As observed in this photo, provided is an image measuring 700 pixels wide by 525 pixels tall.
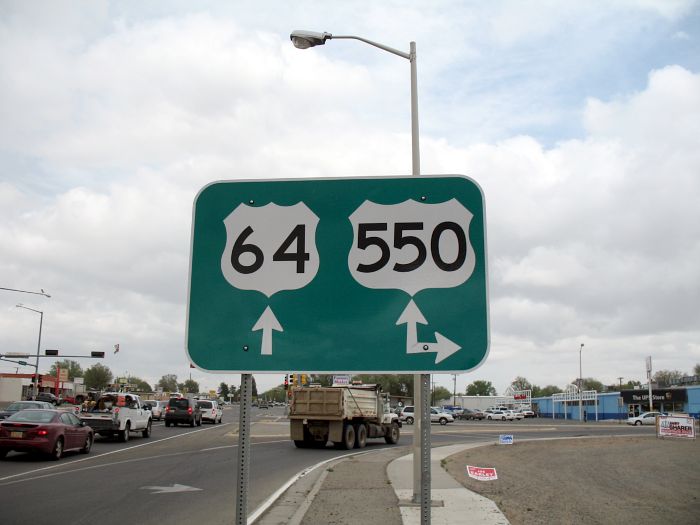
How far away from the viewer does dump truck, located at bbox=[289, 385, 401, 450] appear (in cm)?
2484

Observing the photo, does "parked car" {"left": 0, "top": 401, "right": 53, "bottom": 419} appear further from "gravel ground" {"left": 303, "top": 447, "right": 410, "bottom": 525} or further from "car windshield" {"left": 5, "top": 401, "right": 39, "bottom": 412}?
"gravel ground" {"left": 303, "top": 447, "right": 410, "bottom": 525}

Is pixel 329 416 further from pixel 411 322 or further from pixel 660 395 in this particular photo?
pixel 660 395

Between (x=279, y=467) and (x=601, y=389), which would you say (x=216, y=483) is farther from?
(x=601, y=389)

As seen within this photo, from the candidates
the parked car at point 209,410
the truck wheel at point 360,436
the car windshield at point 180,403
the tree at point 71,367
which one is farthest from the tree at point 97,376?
the truck wheel at point 360,436

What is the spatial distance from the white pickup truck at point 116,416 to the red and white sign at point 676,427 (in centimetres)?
2616

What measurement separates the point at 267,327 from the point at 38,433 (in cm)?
1754

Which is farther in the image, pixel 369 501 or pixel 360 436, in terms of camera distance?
pixel 360 436

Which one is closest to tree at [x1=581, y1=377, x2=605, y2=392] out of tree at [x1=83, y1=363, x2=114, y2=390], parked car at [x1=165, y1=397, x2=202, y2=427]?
tree at [x1=83, y1=363, x2=114, y2=390]

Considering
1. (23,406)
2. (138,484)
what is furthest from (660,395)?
(138,484)

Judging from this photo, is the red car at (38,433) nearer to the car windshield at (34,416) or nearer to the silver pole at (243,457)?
the car windshield at (34,416)

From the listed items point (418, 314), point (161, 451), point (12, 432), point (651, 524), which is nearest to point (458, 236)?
point (418, 314)

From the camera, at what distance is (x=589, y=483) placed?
1611cm

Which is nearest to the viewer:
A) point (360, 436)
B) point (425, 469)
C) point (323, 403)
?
point (425, 469)

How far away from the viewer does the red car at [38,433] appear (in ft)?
58.6
